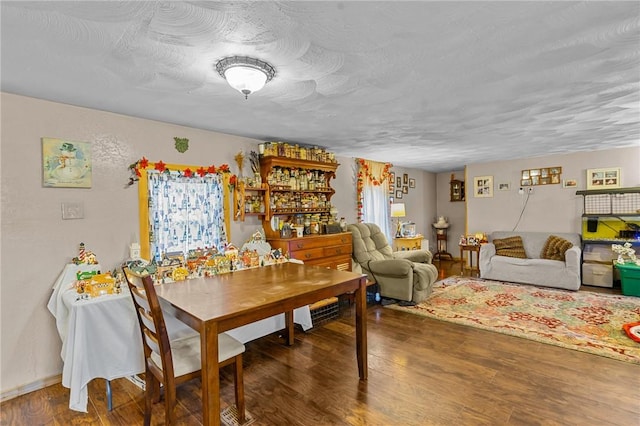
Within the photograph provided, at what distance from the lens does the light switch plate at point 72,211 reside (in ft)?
8.16

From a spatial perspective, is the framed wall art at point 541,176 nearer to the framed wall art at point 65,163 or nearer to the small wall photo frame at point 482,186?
the small wall photo frame at point 482,186

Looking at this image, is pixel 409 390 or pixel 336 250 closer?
pixel 409 390

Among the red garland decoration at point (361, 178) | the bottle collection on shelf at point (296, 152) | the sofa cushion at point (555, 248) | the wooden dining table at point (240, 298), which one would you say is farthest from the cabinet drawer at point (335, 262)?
the sofa cushion at point (555, 248)

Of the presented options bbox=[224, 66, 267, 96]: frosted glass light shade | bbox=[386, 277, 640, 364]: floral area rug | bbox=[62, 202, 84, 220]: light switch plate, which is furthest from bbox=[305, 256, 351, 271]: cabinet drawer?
bbox=[224, 66, 267, 96]: frosted glass light shade

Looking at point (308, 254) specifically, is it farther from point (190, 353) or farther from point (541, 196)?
point (541, 196)

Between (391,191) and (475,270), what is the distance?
2.35 metres

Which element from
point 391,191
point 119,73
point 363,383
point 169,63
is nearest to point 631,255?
point 391,191

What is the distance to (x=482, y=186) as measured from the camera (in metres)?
6.36

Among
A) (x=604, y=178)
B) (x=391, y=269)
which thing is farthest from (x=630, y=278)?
(x=391, y=269)

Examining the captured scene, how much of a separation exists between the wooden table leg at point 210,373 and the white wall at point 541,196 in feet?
20.3

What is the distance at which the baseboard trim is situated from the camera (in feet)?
7.38

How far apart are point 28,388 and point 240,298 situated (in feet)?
6.46

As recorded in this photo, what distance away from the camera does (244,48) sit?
5.50ft

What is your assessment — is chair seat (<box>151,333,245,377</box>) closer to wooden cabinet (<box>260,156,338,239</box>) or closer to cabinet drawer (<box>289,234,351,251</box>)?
cabinet drawer (<box>289,234,351,251</box>)
